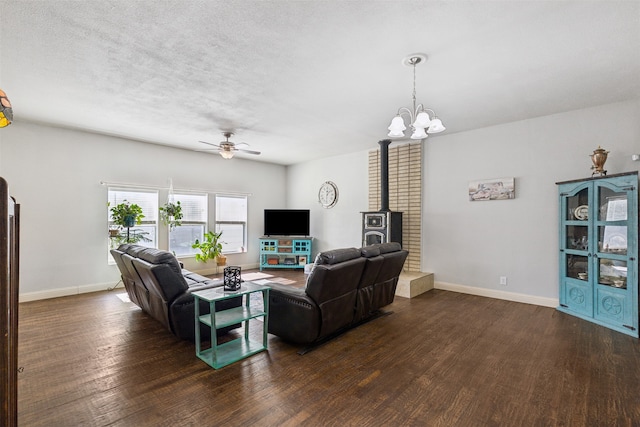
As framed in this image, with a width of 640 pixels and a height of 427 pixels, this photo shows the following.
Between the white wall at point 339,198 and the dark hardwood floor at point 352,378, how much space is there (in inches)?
130

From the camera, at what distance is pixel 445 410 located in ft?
6.75

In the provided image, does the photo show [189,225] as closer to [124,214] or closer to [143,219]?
[143,219]

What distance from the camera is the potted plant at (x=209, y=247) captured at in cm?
628

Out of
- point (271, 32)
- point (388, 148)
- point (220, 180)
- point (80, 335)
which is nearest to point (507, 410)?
point (271, 32)

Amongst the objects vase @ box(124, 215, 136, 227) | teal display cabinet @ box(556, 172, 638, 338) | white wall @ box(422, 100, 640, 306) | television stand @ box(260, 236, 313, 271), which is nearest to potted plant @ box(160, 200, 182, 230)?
vase @ box(124, 215, 136, 227)

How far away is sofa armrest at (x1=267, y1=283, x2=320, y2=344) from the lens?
289 centimetres

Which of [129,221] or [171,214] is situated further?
[171,214]

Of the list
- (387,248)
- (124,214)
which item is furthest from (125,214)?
(387,248)

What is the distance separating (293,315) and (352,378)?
82cm

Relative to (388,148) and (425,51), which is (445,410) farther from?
(388,148)

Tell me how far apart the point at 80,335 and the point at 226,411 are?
2.34 m

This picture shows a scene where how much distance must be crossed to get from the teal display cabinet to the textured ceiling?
3.76 ft

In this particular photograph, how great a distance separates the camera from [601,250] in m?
3.66

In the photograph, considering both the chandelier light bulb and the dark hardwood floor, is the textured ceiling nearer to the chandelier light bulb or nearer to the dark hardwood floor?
the chandelier light bulb
